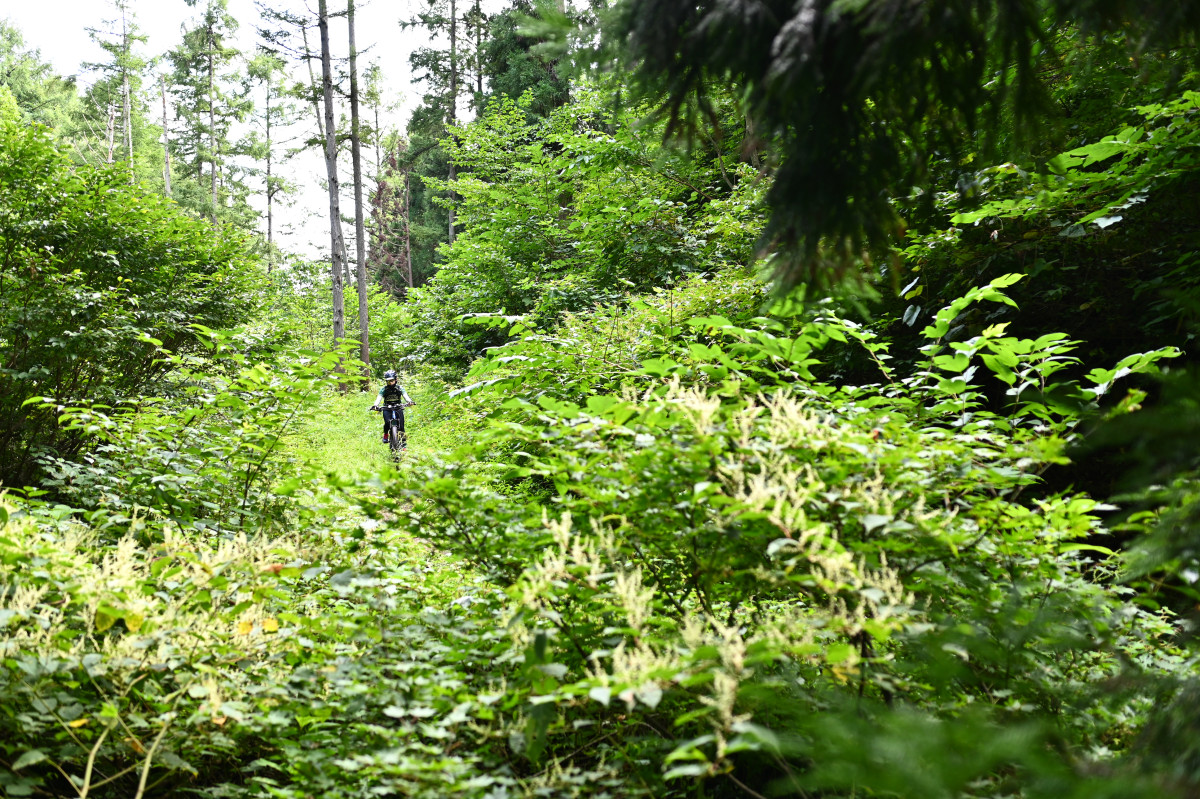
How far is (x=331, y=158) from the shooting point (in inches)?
706

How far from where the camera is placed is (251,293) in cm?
1073

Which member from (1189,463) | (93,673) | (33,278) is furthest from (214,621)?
(33,278)

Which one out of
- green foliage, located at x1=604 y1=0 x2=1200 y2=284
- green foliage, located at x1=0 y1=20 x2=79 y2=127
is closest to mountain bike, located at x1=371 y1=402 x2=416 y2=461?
green foliage, located at x1=604 y1=0 x2=1200 y2=284

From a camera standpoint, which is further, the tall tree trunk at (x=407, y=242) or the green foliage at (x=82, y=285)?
the tall tree trunk at (x=407, y=242)

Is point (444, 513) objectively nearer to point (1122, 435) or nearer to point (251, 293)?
point (1122, 435)

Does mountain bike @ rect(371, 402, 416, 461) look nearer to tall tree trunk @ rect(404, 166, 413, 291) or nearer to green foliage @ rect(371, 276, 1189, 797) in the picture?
green foliage @ rect(371, 276, 1189, 797)

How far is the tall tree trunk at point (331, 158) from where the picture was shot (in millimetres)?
17516

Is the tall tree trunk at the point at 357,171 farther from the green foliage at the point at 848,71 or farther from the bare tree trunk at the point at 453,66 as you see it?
the green foliage at the point at 848,71

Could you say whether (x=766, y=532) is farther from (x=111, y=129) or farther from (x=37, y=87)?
(x=37, y=87)

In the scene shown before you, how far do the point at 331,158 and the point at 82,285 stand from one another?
11872 millimetres

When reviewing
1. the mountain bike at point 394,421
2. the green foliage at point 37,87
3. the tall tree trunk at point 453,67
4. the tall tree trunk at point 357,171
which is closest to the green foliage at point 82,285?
the mountain bike at point 394,421

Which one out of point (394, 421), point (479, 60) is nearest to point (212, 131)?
point (479, 60)

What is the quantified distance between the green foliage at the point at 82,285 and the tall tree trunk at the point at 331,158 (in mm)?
7163

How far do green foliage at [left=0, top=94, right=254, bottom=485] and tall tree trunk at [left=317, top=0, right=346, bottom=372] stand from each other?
7.16m
